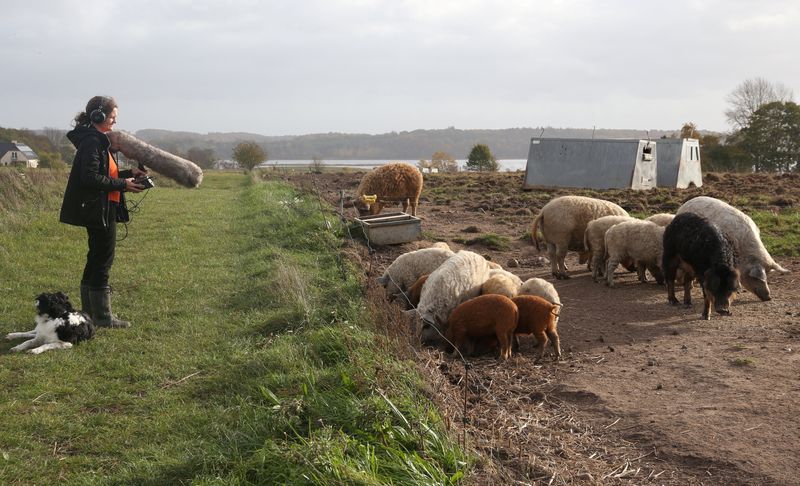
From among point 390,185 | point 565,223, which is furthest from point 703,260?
point 390,185

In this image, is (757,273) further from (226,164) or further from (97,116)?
(226,164)

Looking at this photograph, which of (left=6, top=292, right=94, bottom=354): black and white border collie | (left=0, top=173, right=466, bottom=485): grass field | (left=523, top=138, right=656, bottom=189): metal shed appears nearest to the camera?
(left=0, top=173, right=466, bottom=485): grass field

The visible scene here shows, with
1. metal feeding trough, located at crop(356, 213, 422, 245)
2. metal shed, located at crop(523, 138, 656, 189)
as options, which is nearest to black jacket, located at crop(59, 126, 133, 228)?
metal feeding trough, located at crop(356, 213, 422, 245)

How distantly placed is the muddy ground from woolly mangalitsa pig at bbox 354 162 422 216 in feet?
21.9

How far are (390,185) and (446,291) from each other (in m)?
9.87

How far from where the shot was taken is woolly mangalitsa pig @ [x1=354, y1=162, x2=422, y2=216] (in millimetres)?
17719

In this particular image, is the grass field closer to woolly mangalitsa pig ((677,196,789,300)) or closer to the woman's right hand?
the woman's right hand

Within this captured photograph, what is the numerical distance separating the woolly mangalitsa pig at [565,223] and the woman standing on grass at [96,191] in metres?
6.73

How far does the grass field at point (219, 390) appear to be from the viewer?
4422mm

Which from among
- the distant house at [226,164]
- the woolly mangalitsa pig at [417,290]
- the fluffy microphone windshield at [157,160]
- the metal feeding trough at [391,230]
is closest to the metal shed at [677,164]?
the metal feeding trough at [391,230]

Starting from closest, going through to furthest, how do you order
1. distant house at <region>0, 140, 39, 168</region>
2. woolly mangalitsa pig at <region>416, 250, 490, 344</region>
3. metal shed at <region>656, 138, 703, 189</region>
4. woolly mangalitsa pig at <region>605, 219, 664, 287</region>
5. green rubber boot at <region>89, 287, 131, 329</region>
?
woolly mangalitsa pig at <region>416, 250, 490, 344</region> < green rubber boot at <region>89, 287, 131, 329</region> < woolly mangalitsa pig at <region>605, 219, 664, 287</region> < metal shed at <region>656, 138, 703, 189</region> < distant house at <region>0, 140, 39, 168</region>

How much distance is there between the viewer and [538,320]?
24.6 feet

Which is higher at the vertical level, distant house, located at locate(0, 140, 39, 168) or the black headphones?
the black headphones

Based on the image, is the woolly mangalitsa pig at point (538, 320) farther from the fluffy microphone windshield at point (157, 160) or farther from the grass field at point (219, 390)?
the fluffy microphone windshield at point (157, 160)
